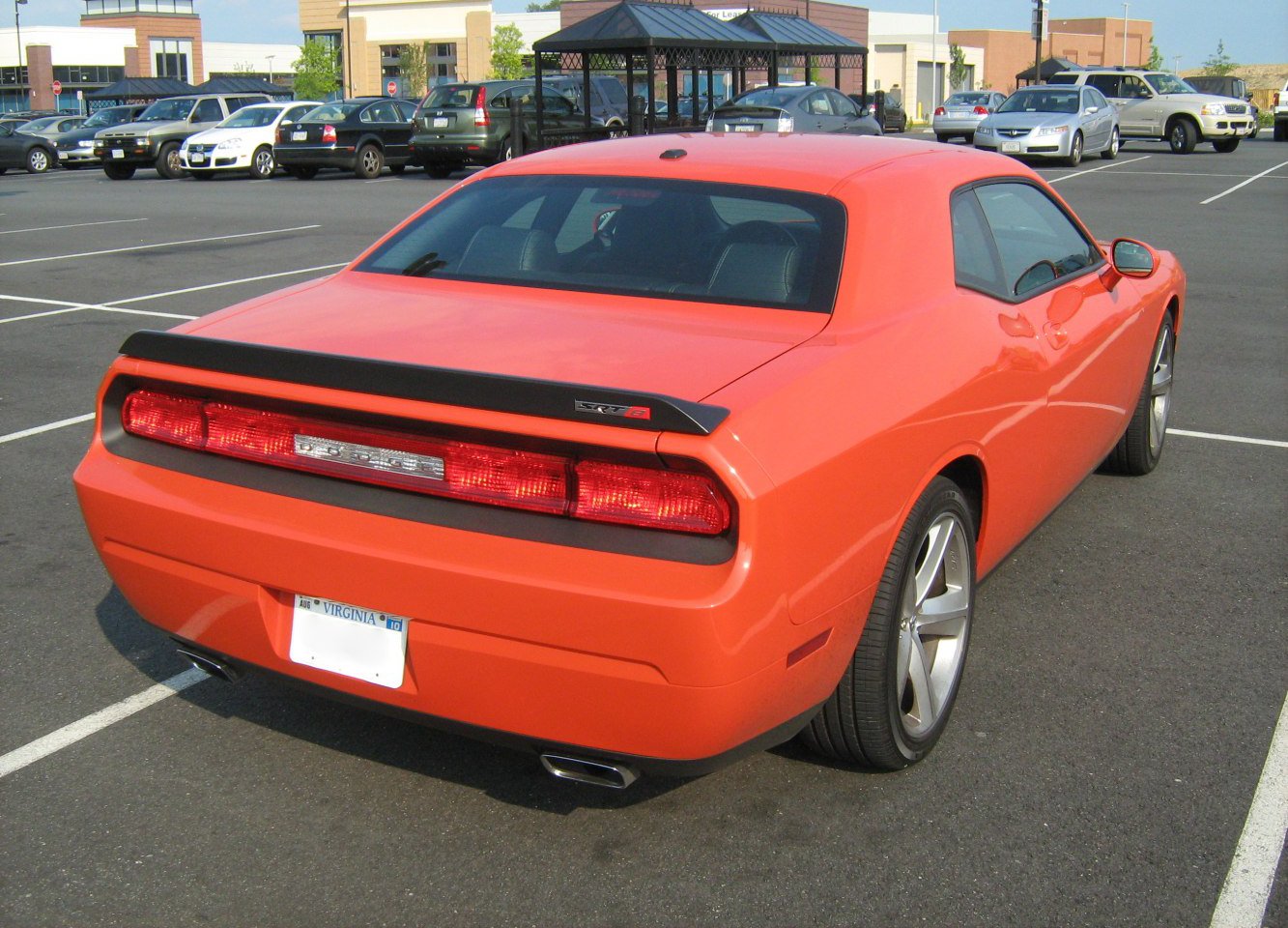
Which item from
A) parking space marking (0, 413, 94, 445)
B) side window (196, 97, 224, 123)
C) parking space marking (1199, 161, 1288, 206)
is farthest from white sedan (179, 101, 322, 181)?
parking space marking (0, 413, 94, 445)

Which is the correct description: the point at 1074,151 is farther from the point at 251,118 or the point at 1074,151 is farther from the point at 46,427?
the point at 46,427

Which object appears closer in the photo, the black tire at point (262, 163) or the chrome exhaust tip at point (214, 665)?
the chrome exhaust tip at point (214, 665)

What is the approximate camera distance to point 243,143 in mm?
27047

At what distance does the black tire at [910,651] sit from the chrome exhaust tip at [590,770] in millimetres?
564

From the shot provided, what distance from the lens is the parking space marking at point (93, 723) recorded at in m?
3.47

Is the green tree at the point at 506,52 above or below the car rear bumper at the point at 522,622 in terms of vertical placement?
above

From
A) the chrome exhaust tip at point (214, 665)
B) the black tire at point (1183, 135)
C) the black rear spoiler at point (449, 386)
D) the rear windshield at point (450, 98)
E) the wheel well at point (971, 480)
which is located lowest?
the chrome exhaust tip at point (214, 665)

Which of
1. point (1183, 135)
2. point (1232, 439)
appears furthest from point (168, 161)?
point (1232, 439)

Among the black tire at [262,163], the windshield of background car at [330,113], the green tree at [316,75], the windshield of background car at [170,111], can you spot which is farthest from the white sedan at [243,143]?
the green tree at [316,75]

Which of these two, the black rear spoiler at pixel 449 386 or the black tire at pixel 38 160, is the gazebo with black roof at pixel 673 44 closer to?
the black tire at pixel 38 160

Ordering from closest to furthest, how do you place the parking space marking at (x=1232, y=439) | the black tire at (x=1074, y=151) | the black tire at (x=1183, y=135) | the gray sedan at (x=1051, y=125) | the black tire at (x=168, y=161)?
the parking space marking at (x=1232, y=439)
the gray sedan at (x=1051, y=125)
the black tire at (x=1074, y=151)
the black tire at (x=168, y=161)
the black tire at (x=1183, y=135)

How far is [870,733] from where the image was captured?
3.19 m

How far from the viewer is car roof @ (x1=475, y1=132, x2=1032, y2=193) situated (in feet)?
12.6

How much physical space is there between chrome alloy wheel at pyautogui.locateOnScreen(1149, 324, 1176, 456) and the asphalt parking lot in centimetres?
61
